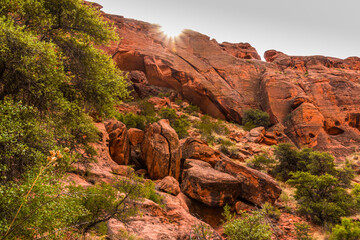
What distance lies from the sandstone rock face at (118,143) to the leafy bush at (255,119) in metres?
21.8

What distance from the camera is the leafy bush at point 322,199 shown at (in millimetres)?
9225

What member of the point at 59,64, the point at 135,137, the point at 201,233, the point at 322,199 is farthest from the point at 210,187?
the point at 59,64

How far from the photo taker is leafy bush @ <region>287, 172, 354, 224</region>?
363 inches

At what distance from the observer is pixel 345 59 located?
46188 mm

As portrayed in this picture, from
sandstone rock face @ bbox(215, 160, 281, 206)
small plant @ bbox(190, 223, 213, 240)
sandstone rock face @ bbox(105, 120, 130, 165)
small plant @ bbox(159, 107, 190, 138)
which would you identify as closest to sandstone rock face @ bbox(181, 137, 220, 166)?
sandstone rock face @ bbox(215, 160, 281, 206)

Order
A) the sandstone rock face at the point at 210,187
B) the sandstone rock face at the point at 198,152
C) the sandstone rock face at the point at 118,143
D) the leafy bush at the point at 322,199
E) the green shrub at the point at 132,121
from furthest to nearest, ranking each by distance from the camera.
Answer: the green shrub at the point at 132,121 < the sandstone rock face at the point at 198,152 < the sandstone rock face at the point at 118,143 < the sandstone rock face at the point at 210,187 < the leafy bush at the point at 322,199

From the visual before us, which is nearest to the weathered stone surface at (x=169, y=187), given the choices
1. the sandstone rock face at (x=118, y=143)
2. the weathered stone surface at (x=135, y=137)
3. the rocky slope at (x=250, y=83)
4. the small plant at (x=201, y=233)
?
the small plant at (x=201, y=233)

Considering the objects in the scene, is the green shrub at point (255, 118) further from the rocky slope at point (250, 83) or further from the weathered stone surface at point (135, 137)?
the weathered stone surface at point (135, 137)

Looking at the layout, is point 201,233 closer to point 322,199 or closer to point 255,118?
point 322,199

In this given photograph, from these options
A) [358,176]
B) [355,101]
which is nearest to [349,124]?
[355,101]

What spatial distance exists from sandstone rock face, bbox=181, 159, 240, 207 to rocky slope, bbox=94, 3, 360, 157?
22713 mm

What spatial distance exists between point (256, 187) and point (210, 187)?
117 inches

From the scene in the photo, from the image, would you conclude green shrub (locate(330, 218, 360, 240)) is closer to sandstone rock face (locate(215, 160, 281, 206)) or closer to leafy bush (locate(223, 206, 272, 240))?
leafy bush (locate(223, 206, 272, 240))

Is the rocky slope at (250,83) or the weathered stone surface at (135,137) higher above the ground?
the rocky slope at (250,83)
